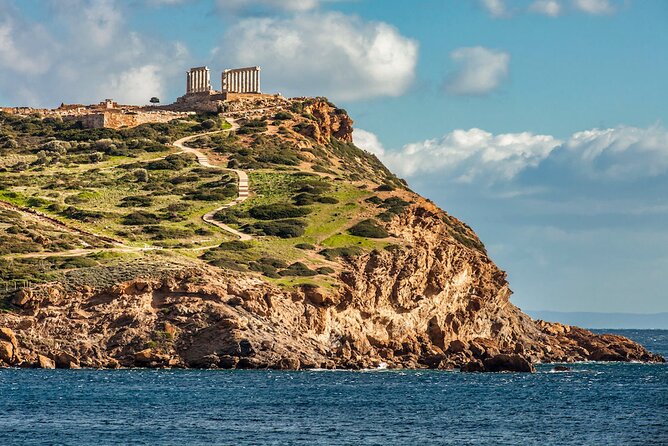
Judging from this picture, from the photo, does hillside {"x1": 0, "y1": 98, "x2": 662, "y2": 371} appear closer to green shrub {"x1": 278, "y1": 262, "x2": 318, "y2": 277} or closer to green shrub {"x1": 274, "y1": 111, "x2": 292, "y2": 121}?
green shrub {"x1": 274, "y1": 111, "x2": 292, "y2": 121}

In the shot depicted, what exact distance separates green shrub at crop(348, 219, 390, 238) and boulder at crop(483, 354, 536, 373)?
17825mm

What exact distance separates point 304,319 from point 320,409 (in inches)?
1079

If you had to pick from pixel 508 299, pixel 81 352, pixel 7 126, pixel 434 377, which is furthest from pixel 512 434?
pixel 7 126

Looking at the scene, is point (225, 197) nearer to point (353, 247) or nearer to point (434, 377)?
point (353, 247)

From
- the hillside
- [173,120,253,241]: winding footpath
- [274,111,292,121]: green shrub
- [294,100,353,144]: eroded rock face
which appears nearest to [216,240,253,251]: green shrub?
the hillside

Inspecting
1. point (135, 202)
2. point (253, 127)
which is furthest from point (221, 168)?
point (135, 202)

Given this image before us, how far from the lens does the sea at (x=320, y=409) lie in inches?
2181

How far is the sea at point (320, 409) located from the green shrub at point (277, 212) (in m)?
27.4

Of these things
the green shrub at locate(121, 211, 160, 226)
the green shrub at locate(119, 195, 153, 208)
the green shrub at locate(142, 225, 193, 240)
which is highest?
the green shrub at locate(119, 195, 153, 208)

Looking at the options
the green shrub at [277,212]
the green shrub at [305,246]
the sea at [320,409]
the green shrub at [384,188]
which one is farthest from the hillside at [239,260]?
the sea at [320,409]

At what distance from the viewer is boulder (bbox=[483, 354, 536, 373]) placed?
9550 cm

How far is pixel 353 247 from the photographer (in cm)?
10588

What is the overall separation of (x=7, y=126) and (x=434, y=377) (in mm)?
75167

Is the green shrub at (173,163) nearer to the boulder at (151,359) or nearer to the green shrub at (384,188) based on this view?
the green shrub at (384,188)
